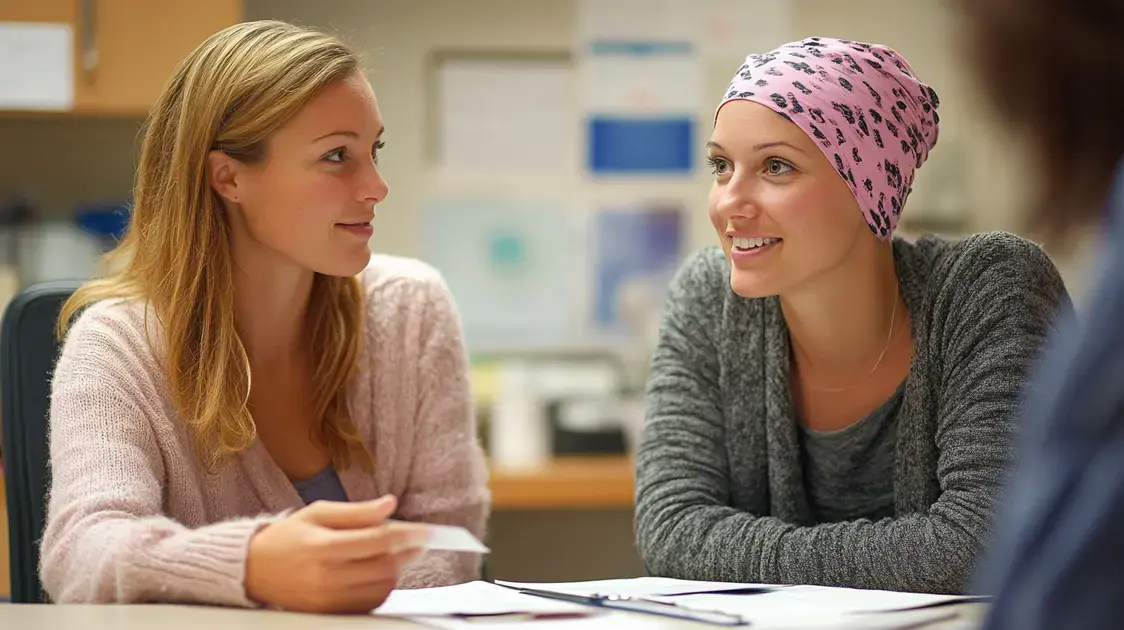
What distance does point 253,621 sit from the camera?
1104 millimetres

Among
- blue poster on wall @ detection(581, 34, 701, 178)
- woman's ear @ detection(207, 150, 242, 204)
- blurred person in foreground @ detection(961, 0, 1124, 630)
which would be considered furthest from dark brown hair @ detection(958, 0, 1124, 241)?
blue poster on wall @ detection(581, 34, 701, 178)

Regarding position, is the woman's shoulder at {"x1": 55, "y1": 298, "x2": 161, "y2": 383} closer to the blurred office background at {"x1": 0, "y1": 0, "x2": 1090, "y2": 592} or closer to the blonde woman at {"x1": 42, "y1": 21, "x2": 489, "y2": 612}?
the blonde woman at {"x1": 42, "y1": 21, "x2": 489, "y2": 612}

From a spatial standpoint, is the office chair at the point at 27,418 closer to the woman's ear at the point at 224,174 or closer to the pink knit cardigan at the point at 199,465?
the pink knit cardigan at the point at 199,465

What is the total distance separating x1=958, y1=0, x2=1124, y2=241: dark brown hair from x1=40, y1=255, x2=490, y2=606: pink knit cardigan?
31.2 inches

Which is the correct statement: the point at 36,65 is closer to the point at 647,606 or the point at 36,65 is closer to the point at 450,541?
the point at 450,541

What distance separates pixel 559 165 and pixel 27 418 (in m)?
2.06

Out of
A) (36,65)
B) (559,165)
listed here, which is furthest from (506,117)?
(36,65)

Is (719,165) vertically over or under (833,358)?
over

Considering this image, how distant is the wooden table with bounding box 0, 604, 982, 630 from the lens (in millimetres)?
1067

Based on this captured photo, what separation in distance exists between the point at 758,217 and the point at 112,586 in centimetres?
88

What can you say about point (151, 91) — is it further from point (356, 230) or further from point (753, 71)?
point (753, 71)

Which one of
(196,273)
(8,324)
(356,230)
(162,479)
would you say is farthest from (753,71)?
(8,324)

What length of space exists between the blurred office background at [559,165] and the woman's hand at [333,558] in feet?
6.81

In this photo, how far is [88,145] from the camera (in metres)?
3.25
